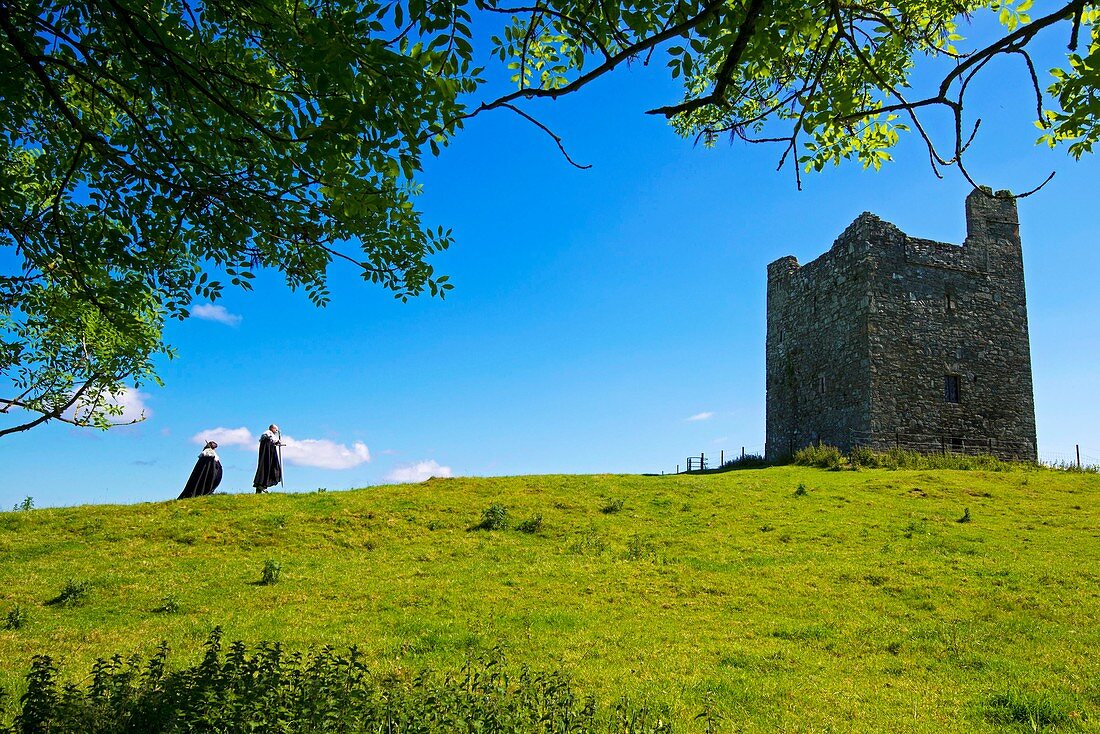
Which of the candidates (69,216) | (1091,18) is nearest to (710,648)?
(1091,18)

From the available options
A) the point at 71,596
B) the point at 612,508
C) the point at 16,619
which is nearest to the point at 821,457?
the point at 612,508

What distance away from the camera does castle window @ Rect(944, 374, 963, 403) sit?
29.3m

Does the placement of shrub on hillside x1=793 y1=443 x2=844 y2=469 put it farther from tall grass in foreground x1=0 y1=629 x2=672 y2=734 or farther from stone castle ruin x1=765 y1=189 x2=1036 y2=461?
tall grass in foreground x1=0 y1=629 x2=672 y2=734

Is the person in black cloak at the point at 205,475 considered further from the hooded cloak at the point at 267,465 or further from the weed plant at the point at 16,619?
the weed plant at the point at 16,619

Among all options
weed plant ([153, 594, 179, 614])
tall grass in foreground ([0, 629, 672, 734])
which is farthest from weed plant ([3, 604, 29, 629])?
tall grass in foreground ([0, 629, 672, 734])

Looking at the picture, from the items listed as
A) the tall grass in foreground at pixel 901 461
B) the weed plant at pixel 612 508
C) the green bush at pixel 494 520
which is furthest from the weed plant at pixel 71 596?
the tall grass in foreground at pixel 901 461

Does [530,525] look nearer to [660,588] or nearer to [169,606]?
[660,588]

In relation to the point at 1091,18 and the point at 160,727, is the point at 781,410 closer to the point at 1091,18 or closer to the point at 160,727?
the point at 1091,18

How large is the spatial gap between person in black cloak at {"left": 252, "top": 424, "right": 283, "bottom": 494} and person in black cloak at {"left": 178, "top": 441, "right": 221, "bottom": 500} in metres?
1.23

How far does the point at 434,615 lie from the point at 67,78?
9.16 meters

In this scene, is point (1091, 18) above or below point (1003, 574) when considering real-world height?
above

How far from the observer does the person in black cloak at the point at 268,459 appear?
74.4ft

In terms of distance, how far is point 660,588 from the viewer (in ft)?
42.0

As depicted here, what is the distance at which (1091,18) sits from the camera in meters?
7.28
